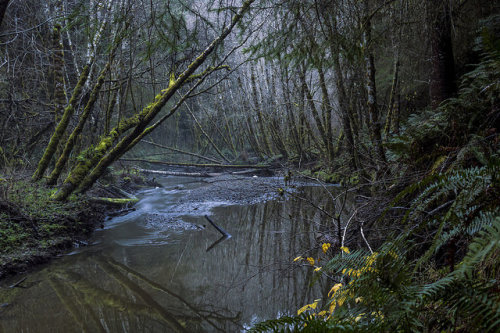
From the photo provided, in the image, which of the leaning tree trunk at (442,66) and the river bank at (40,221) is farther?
the river bank at (40,221)

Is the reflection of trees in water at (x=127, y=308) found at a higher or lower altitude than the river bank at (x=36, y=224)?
lower

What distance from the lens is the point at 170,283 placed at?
4363 mm

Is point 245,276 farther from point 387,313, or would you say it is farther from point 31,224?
point 31,224

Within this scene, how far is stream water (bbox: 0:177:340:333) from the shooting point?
346 centimetres

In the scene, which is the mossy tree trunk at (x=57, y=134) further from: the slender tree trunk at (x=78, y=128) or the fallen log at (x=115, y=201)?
the fallen log at (x=115, y=201)

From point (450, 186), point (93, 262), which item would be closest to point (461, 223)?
point (450, 186)

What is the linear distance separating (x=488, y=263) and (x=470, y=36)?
596 cm

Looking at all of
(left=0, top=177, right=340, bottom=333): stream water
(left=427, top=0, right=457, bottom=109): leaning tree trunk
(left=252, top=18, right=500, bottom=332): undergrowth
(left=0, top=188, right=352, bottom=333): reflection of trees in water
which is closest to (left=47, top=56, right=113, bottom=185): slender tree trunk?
(left=0, top=177, right=340, bottom=333): stream water

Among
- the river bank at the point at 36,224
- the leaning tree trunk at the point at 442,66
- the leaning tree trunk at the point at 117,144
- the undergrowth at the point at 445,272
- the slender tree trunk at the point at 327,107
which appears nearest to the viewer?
the undergrowth at the point at 445,272

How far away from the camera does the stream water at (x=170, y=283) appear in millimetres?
3455

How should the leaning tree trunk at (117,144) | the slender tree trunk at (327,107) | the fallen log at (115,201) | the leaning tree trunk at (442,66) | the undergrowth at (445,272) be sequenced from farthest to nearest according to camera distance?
the fallen log at (115,201)
the slender tree trunk at (327,107)
the leaning tree trunk at (117,144)
the leaning tree trunk at (442,66)
the undergrowth at (445,272)

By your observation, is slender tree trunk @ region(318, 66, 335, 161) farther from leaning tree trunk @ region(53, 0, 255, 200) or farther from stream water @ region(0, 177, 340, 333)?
stream water @ region(0, 177, 340, 333)

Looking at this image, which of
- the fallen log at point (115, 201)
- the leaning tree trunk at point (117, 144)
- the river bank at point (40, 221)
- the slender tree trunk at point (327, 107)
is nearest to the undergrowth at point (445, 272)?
the river bank at point (40, 221)

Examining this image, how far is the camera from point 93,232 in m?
6.90
